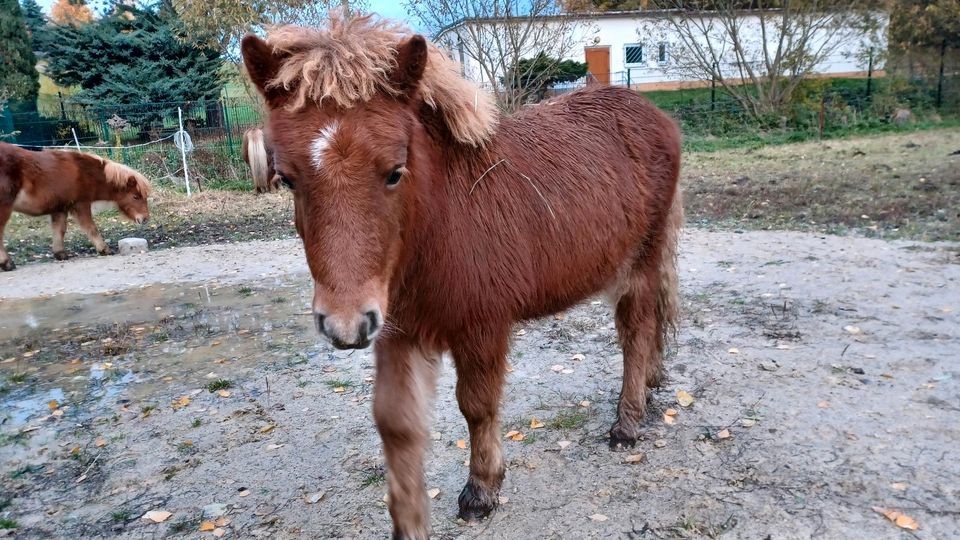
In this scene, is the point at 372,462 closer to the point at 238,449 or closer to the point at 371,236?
the point at 238,449

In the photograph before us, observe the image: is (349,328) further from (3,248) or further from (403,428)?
(3,248)

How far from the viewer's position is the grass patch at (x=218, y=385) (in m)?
4.51

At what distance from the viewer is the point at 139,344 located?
550cm

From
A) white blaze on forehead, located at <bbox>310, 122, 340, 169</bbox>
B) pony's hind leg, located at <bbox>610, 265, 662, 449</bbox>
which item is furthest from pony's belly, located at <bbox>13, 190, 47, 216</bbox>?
white blaze on forehead, located at <bbox>310, 122, 340, 169</bbox>

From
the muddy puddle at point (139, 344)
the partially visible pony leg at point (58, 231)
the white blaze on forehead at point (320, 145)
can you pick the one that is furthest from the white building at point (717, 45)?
the white blaze on forehead at point (320, 145)

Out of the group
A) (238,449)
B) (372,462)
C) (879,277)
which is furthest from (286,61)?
(879,277)

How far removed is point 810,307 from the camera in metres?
5.21

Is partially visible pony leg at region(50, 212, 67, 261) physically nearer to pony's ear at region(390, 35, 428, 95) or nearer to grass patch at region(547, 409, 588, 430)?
grass patch at region(547, 409, 588, 430)

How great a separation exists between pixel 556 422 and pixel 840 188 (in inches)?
324

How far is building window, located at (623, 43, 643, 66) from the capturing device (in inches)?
1053

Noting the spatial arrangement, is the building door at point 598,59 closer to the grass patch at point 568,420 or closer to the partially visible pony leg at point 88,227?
the partially visible pony leg at point 88,227

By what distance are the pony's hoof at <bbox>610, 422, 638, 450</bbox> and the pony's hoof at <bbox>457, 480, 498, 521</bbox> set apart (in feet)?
2.81

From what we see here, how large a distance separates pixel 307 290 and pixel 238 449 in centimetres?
322

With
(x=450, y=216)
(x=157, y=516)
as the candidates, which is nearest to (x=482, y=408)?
(x=450, y=216)
